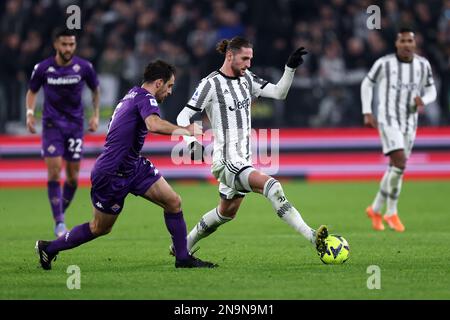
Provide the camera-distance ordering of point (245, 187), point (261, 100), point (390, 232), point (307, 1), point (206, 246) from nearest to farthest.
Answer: point (245, 187) → point (206, 246) → point (390, 232) → point (261, 100) → point (307, 1)

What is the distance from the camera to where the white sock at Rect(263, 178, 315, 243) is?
30.4 ft

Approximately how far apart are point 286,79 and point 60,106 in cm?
423

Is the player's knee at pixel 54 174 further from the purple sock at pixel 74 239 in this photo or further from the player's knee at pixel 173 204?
the player's knee at pixel 173 204

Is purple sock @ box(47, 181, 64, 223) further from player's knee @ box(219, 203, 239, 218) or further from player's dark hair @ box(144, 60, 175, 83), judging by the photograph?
player's dark hair @ box(144, 60, 175, 83)

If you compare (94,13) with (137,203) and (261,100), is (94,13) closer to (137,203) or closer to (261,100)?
(261,100)

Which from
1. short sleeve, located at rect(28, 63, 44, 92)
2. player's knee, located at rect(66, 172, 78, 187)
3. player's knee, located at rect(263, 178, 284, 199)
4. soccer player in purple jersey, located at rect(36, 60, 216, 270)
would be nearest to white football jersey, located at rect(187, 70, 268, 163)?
player's knee, located at rect(263, 178, 284, 199)

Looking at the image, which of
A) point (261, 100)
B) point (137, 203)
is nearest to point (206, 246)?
point (137, 203)

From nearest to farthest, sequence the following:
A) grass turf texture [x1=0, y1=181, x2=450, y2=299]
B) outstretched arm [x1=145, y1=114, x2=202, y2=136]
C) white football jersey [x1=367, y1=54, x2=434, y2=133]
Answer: grass turf texture [x1=0, y1=181, x2=450, y2=299] → outstretched arm [x1=145, y1=114, x2=202, y2=136] → white football jersey [x1=367, y1=54, x2=434, y2=133]

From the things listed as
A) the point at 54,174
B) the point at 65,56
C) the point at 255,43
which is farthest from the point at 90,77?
the point at 255,43

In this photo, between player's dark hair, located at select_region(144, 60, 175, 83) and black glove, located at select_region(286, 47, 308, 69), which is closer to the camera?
player's dark hair, located at select_region(144, 60, 175, 83)

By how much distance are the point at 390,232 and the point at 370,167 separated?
730 cm

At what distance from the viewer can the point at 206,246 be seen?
37.3 ft

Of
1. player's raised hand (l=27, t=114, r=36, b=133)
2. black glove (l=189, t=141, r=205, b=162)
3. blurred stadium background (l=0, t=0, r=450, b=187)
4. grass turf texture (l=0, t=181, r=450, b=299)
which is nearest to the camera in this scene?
grass turf texture (l=0, t=181, r=450, b=299)

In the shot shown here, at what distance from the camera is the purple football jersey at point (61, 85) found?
13.0 meters
